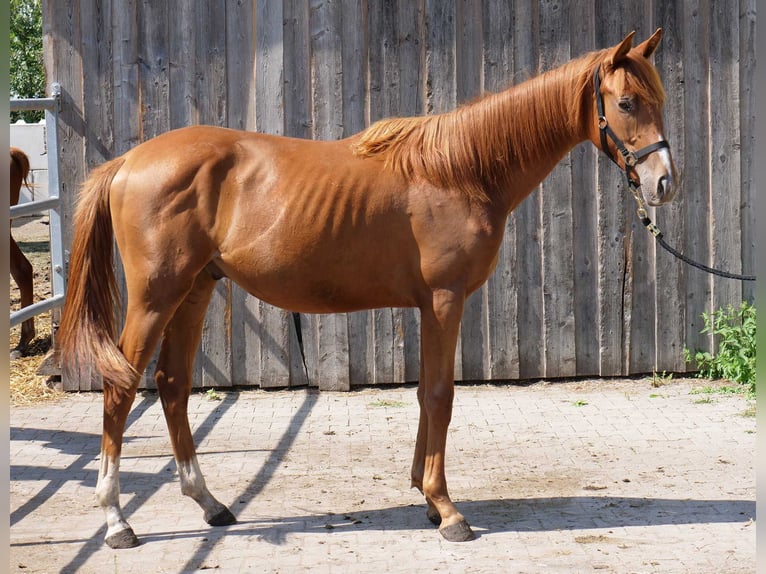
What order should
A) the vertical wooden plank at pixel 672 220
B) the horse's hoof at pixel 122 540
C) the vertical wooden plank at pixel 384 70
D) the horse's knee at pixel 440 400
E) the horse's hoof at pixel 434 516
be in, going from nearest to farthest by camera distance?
1. the horse's hoof at pixel 122 540
2. the horse's knee at pixel 440 400
3. the horse's hoof at pixel 434 516
4. the vertical wooden plank at pixel 384 70
5. the vertical wooden plank at pixel 672 220

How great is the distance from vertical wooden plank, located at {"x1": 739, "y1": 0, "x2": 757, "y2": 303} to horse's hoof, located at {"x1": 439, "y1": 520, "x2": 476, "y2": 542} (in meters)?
3.84

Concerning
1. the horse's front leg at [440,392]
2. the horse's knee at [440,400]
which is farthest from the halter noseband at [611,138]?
the horse's knee at [440,400]

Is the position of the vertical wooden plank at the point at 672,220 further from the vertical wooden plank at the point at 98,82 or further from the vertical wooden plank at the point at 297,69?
the vertical wooden plank at the point at 98,82

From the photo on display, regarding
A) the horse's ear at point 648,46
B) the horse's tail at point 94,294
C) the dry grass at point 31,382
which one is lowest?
the dry grass at point 31,382

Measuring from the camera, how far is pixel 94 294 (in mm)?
3920

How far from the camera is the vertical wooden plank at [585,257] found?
6629mm

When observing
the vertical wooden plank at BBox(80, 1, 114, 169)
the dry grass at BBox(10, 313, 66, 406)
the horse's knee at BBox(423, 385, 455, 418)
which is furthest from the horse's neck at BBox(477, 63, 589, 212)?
the dry grass at BBox(10, 313, 66, 406)

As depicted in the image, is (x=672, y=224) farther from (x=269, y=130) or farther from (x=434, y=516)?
(x=434, y=516)

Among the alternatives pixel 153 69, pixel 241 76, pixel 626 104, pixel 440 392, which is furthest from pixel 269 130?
pixel 626 104

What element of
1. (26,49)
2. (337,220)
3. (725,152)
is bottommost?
(337,220)

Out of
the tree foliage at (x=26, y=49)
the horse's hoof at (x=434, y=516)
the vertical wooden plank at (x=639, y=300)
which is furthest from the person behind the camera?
the tree foliage at (x=26, y=49)

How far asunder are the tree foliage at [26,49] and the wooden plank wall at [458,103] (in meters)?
12.0

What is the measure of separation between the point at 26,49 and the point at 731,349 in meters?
15.7

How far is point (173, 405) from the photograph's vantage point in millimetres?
4102
